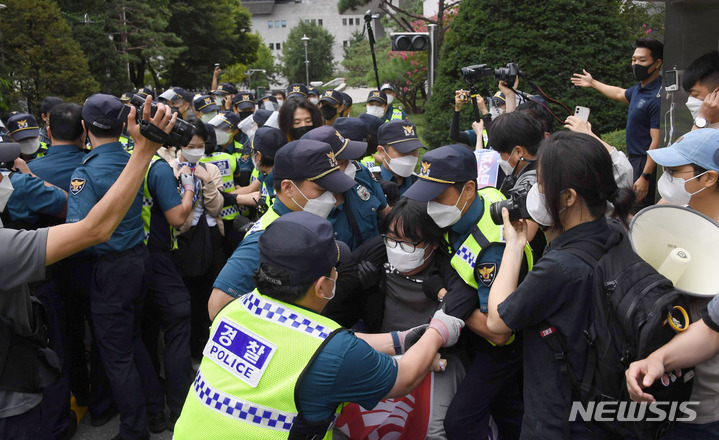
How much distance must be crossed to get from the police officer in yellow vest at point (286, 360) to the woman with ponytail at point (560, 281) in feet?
1.87

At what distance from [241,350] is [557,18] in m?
8.94

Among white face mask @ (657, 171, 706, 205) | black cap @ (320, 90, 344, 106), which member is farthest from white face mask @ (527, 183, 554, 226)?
black cap @ (320, 90, 344, 106)

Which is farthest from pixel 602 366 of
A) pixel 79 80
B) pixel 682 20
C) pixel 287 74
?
pixel 287 74

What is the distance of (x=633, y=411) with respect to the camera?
2.04 metres

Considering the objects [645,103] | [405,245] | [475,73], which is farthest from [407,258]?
[645,103]

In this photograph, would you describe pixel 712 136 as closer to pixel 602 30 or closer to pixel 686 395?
pixel 686 395

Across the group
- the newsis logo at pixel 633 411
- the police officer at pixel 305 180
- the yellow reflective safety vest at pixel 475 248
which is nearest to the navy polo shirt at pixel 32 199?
the police officer at pixel 305 180

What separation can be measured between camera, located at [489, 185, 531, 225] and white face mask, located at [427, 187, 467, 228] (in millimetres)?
390

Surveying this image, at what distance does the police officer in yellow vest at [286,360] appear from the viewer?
6.25 feet

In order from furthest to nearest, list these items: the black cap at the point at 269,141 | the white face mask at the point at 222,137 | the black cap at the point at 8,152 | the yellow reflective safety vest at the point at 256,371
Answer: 1. the white face mask at the point at 222,137
2. the black cap at the point at 269,141
3. the black cap at the point at 8,152
4. the yellow reflective safety vest at the point at 256,371

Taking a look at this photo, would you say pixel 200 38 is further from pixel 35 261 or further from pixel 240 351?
pixel 240 351

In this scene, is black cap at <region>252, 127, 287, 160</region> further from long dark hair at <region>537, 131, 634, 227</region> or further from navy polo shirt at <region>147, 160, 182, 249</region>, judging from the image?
long dark hair at <region>537, 131, 634, 227</region>

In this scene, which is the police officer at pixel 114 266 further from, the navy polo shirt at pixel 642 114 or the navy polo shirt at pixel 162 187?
the navy polo shirt at pixel 642 114

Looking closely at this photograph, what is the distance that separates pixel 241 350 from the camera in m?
1.97
